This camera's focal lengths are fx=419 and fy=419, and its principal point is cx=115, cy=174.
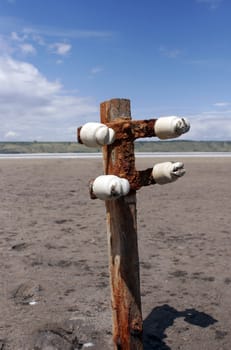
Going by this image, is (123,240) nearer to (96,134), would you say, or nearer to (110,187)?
(110,187)

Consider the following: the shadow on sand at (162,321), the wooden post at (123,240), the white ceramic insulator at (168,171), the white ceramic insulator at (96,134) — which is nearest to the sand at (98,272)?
the shadow on sand at (162,321)

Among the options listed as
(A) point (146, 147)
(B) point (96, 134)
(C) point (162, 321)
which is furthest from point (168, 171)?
(A) point (146, 147)

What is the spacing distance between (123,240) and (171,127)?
1181 mm

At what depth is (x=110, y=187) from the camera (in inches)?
138

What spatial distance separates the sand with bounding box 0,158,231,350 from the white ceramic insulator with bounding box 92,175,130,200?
7.82ft

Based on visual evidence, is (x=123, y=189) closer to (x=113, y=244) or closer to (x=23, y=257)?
(x=113, y=244)

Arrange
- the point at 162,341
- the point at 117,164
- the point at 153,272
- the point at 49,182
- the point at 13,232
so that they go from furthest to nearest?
the point at 49,182
the point at 13,232
the point at 153,272
the point at 162,341
the point at 117,164

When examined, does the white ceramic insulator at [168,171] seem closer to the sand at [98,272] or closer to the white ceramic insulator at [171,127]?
the white ceramic insulator at [171,127]

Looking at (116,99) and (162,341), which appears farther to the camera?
(162,341)

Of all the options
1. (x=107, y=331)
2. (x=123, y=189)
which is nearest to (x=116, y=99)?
(x=123, y=189)

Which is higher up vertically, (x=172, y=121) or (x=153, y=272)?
(x=172, y=121)

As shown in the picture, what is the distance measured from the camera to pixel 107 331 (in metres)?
5.40

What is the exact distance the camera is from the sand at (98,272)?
5.38 metres

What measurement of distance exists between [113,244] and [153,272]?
3.79m
